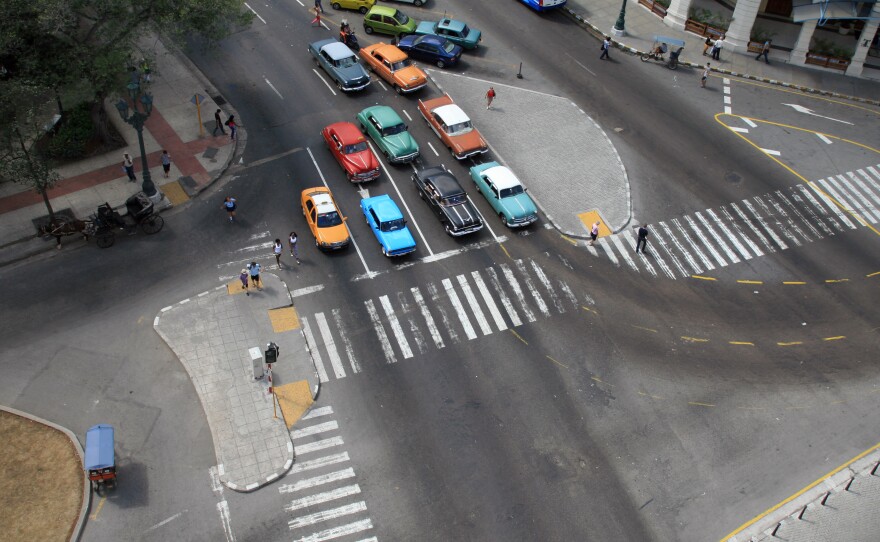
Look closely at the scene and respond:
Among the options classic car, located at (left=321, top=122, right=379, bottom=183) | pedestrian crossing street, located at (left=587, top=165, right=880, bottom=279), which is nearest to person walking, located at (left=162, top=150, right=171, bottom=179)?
classic car, located at (left=321, top=122, right=379, bottom=183)

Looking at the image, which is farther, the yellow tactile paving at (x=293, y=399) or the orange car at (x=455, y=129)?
the orange car at (x=455, y=129)

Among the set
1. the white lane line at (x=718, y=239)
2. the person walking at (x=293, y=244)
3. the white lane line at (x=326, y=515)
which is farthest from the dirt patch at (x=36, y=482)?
the white lane line at (x=718, y=239)

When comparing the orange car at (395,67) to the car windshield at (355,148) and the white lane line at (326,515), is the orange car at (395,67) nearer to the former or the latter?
the car windshield at (355,148)

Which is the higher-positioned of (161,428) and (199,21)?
(199,21)

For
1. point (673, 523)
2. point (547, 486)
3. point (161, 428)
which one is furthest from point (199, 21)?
point (673, 523)

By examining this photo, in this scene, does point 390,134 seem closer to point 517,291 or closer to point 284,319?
point 517,291

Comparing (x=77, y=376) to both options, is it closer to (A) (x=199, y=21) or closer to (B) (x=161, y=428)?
(B) (x=161, y=428)
